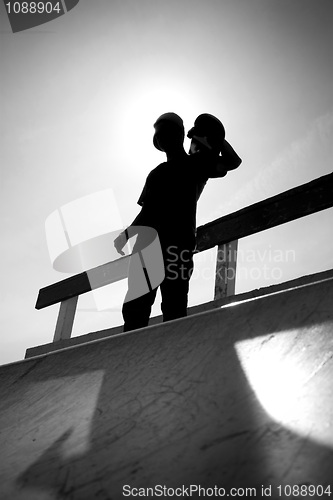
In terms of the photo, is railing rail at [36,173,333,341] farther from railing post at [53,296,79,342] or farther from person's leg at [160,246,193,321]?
person's leg at [160,246,193,321]

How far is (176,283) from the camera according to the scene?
2.11 metres

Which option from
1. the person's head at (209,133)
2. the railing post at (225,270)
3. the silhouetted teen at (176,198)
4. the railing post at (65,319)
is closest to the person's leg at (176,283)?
the silhouetted teen at (176,198)

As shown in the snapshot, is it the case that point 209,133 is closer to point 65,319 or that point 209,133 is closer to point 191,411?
point 65,319

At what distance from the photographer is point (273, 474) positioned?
51 centimetres

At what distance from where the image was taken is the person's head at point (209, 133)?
244 cm

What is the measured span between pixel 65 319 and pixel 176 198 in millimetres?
1583

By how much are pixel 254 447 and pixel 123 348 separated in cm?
81

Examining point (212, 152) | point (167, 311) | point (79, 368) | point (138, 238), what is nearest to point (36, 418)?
point (79, 368)

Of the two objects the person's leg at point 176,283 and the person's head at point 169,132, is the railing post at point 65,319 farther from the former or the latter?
the person's head at point 169,132

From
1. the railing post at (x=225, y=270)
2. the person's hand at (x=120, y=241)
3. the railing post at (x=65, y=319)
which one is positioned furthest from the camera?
the railing post at (x=65, y=319)

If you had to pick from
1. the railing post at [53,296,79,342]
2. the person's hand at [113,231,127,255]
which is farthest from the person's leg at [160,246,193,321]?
the railing post at [53,296,79,342]

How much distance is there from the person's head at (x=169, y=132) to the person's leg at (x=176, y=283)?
842mm

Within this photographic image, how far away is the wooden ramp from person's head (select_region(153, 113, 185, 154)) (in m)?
1.59

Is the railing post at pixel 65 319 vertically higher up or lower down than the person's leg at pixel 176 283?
lower down
